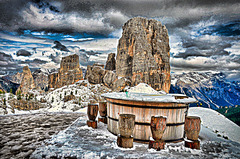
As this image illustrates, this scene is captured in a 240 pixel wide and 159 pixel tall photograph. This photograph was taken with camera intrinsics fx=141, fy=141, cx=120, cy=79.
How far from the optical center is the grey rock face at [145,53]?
162ft

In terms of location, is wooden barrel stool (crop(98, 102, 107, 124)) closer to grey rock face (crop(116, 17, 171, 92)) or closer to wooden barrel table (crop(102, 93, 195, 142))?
wooden barrel table (crop(102, 93, 195, 142))

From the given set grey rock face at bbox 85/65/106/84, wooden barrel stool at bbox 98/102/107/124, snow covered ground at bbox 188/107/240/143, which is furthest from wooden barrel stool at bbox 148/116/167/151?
grey rock face at bbox 85/65/106/84

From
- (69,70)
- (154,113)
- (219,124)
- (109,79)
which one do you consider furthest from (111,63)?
(154,113)

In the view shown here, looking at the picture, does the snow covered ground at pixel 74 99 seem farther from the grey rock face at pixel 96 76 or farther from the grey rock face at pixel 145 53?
the grey rock face at pixel 145 53

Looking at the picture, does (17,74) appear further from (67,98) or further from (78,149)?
(78,149)

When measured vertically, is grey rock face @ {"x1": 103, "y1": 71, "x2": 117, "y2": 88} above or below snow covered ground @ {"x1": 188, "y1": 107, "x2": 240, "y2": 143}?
above

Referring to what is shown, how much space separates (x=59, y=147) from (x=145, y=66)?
153 feet

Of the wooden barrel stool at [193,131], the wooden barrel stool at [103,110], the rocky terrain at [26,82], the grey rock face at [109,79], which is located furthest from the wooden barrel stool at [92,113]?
the rocky terrain at [26,82]

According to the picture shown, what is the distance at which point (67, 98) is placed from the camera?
110 ft

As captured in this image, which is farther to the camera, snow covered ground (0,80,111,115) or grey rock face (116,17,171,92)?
grey rock face (116,17,171,92)

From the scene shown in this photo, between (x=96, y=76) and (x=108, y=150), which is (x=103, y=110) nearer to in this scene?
(x=108, y=150)

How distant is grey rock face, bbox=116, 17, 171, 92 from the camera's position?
49.4 meters

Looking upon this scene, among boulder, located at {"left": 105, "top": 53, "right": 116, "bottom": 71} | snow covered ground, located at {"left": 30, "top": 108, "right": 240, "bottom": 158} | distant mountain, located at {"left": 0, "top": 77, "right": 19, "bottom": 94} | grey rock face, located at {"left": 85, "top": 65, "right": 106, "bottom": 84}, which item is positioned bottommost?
distant mountain, located at {"left": 0, "top": 77, "right": 19, "bottom": 94}

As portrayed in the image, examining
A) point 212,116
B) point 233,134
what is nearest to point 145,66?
point 212,116
